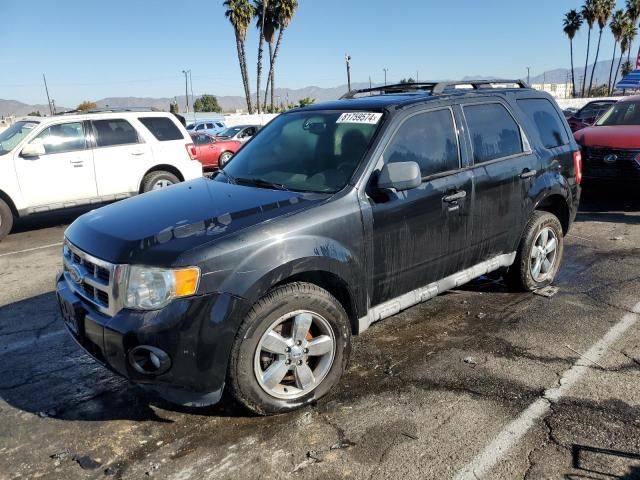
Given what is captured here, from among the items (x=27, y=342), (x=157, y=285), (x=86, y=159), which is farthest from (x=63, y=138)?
(x=157, y=285)

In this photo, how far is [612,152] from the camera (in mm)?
8086

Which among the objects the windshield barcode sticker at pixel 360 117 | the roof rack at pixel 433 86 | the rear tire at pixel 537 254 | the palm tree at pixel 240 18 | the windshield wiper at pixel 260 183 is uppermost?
the palm tree at pixel 240 18

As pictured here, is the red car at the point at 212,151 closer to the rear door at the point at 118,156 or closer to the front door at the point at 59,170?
the rear door at the point at 118,156

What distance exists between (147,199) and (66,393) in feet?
4.54

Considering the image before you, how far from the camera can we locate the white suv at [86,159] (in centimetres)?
818

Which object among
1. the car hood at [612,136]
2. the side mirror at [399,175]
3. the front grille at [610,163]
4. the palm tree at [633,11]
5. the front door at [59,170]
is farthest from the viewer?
the palm tree at [633,11]

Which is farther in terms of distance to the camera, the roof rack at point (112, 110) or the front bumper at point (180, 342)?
the roof rack at point (112, 110)

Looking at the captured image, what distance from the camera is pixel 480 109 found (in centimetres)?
427

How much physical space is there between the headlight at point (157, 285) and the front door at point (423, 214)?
1266 mm

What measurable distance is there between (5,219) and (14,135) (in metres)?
1.46

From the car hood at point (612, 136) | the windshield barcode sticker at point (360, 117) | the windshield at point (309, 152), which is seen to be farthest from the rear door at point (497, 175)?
the car hood at point (612, 136)

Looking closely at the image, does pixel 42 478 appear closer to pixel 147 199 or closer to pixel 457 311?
pixel 147 199

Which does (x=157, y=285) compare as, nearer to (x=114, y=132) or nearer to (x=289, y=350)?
(x=289, y=350)

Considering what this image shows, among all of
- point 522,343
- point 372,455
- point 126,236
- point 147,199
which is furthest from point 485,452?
point 147,199
